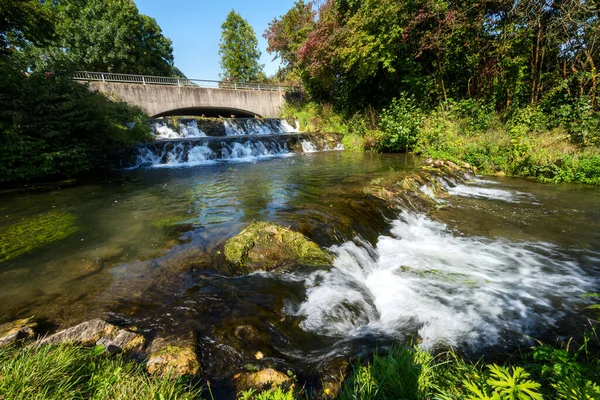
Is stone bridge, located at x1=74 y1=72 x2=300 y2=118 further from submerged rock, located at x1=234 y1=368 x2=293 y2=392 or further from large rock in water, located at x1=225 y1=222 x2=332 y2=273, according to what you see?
submerged rock, located at x1=234 y1=368 x2=293 y2=392

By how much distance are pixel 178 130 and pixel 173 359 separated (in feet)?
57.2

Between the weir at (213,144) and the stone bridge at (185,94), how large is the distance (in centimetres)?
456

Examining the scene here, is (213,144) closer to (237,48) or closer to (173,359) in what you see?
(173,359)

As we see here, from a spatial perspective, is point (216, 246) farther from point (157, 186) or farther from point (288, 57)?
point (288, 57)

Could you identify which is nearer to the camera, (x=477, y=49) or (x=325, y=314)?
(x=325, y=314)

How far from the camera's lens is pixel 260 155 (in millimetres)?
14727

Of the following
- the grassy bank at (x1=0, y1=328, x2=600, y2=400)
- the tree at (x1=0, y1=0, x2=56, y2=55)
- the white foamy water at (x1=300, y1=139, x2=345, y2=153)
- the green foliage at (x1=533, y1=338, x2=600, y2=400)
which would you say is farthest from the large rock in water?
the tree at (x1=0, y1=0, x2=56, y2=55)

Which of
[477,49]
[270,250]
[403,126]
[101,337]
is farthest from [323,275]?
[477,49]

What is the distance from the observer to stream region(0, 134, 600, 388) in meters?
2.63

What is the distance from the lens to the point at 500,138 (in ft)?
31.7

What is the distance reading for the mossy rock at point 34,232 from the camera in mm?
4273

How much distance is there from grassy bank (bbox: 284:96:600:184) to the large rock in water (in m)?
8.74

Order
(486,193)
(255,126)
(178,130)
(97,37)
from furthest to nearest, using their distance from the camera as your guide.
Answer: (97,37)
(255,126)
(178,130)
(486,193)

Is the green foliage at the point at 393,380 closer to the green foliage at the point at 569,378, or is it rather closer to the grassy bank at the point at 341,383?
the grassy bank at the point at 341,383
